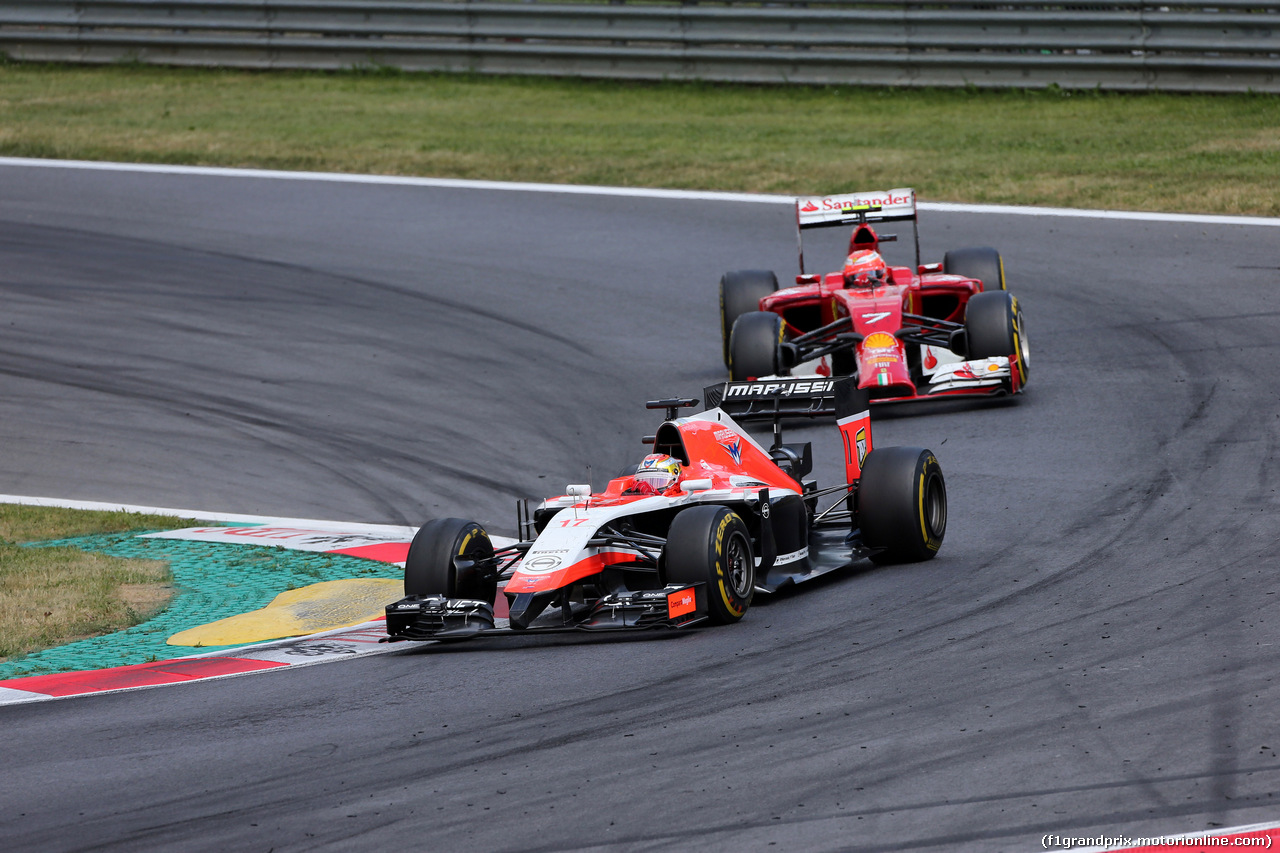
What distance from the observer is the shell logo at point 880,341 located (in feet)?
49.5

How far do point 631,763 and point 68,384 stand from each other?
37.4ft

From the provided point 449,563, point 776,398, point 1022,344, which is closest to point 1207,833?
point 449,563

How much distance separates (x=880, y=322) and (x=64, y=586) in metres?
7.64

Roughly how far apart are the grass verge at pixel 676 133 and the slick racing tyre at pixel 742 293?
19.9ft

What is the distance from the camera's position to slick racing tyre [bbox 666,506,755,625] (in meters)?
9.38

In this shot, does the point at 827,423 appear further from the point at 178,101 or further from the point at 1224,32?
the point at 178,101

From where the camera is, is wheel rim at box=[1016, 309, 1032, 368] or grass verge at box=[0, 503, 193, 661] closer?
grass verge at box=[0, 503, 193, 661]

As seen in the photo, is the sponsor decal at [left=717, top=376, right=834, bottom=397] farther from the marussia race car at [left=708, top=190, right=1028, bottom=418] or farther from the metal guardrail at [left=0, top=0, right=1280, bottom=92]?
the metal guardrail at [left=0, top=0, right=1280, bottom=92]

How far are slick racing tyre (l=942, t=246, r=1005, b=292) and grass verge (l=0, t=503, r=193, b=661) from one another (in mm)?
8108

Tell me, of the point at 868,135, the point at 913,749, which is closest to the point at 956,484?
the point at 913,749

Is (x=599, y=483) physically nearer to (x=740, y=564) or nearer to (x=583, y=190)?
(x=740, y=564)

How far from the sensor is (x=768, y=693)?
802 centimetres

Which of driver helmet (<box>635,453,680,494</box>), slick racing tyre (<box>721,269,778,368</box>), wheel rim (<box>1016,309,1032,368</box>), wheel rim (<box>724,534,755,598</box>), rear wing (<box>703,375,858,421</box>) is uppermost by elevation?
slick racing tyre (<box>721,269,778,368</box>)

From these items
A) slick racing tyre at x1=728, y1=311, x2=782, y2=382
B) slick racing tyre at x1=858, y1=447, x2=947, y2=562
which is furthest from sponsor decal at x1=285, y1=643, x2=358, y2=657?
slick racing tyre at x1=728, y1=311, x2=782, y2=382
